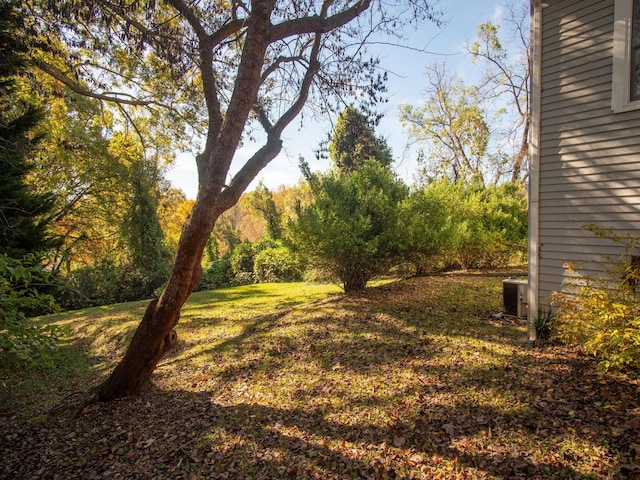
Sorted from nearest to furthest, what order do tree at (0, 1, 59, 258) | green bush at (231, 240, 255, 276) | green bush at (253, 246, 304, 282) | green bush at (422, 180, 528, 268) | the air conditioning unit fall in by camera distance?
the air conditioning unit < tree at (0, 1, 59, 258) < green bush at (422, 180, 528, 268) < green bush at (253, 246, 304, 282) < green bush at (231, 240, 255, 276)

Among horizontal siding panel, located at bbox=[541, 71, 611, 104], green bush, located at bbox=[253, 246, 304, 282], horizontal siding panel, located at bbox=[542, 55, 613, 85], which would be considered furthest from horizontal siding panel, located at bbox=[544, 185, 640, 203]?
green bush, located at bbox=[253, 246, 304, 282]

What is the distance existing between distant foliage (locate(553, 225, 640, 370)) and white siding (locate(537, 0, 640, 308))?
29 centimetres

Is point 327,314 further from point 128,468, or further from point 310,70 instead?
point 310,70

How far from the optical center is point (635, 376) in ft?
10.1

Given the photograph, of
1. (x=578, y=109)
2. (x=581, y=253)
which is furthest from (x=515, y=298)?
(x=578, y=109)

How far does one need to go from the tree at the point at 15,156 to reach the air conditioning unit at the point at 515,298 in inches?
310

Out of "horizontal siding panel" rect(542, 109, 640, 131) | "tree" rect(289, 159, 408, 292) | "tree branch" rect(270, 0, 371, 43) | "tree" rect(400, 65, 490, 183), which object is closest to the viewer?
"horizontal siding panel" rect(542, 109, 640, 131)

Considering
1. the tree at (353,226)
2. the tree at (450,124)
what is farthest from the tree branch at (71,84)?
the tree at (450,124)

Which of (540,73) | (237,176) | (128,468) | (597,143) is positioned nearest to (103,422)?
(128,468)

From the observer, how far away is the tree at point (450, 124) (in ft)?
63.2

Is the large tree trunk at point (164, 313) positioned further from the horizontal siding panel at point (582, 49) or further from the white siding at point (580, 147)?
the horizontal siding panel at point (582, 49)

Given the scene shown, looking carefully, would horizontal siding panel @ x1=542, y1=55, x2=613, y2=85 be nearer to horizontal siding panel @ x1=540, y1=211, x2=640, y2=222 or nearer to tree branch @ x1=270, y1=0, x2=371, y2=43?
horizontal siding panel @ x1=540, y1=211, x2=640, y2=222

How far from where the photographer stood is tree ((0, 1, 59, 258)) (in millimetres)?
5262

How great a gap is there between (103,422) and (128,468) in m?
1.07
